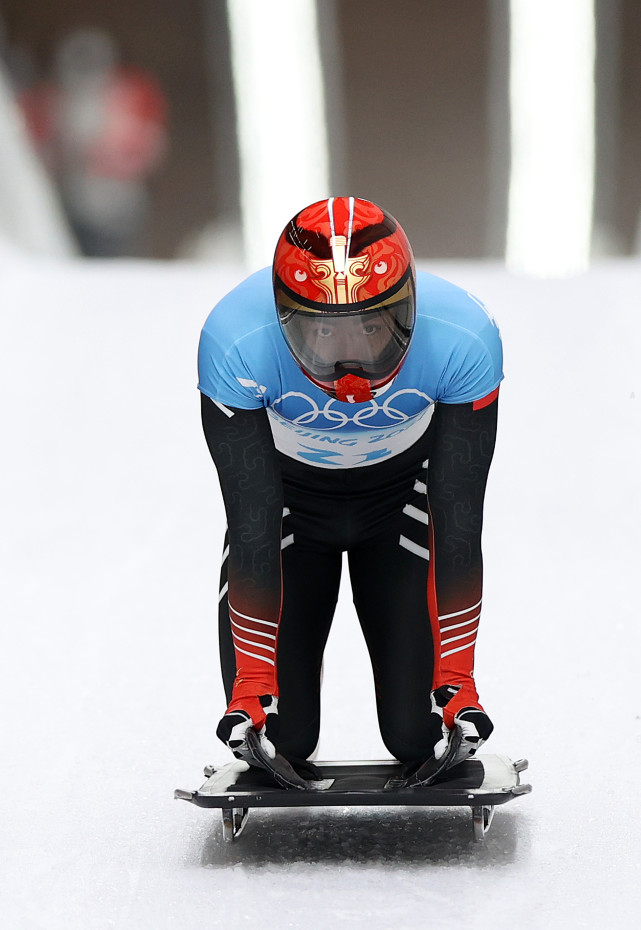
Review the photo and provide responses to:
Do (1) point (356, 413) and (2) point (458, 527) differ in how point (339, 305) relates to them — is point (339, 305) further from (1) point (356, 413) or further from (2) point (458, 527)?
(2) point (458, 527)

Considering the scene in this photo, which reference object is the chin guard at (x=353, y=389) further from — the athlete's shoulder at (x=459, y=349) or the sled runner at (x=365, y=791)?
the sled runner at (x=365, y=791)

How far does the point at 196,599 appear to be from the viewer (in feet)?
12.9

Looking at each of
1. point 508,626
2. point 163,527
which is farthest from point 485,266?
point 508,626

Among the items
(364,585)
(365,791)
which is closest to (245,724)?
(365,791)

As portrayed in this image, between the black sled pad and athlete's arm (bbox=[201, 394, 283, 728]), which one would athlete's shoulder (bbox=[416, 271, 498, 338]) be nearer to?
athlete's arm (bbox=[201, 394, 283, 728])

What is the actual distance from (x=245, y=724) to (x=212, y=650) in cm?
122

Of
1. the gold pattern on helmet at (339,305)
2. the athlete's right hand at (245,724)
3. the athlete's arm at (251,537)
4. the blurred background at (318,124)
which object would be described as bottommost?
the blurred background at (318,124)

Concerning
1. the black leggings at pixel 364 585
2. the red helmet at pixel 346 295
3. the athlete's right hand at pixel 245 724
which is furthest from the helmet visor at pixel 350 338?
the athlete's right hand at pixel 245 724

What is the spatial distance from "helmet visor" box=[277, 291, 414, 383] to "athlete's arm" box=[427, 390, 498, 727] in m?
0.24

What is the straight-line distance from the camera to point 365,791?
2.46m

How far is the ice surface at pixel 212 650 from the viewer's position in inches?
95.7

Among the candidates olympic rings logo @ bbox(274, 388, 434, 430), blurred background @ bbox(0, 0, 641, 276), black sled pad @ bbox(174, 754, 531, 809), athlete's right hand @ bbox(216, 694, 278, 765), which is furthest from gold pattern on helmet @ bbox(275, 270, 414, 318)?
blurred background @ bbox(0, 0, 641, 276)

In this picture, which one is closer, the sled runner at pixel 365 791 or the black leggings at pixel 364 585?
the sled runner at pixel 365 791

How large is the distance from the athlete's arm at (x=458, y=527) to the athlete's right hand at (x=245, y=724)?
0.35 m
